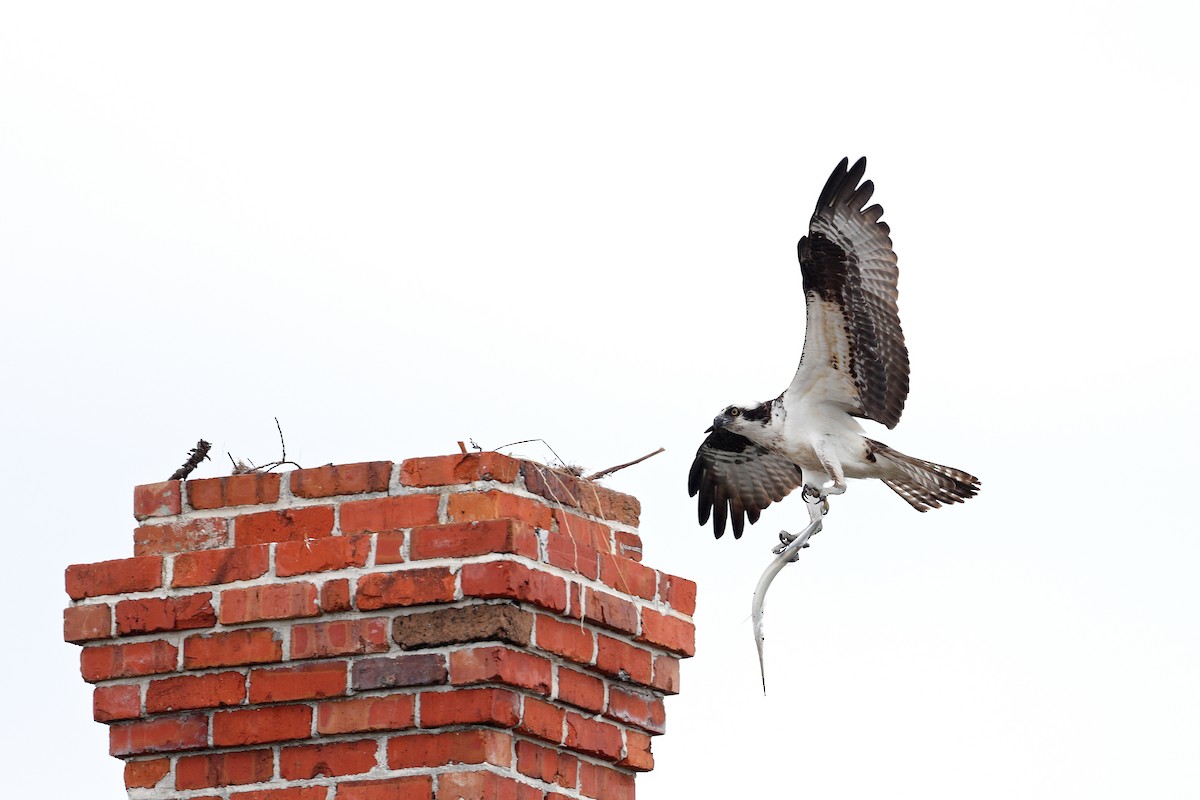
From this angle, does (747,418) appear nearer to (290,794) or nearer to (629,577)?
(629,577)

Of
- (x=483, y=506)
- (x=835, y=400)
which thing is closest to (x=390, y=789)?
(x=483, y=506)

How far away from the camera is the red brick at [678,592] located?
3.82 meters

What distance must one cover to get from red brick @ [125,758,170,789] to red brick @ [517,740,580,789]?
732mm

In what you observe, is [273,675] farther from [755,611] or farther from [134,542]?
[755,611]

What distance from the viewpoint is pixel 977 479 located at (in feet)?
23.8

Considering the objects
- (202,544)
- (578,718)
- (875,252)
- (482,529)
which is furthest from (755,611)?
(875,252)

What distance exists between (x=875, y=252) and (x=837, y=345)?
485mm

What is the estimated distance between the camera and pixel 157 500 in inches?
146

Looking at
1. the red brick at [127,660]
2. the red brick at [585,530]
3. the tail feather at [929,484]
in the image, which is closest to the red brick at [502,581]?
the red brick at [585,530]

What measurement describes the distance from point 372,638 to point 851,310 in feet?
12.4

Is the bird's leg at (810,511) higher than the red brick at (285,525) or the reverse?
higher

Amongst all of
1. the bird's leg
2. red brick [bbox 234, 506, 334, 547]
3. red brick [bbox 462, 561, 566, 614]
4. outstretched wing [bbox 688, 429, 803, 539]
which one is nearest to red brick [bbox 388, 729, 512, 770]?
red brick [bbox 462, 561, 566, 614]

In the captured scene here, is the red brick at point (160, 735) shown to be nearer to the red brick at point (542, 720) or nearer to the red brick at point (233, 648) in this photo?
the red brick at point (233, 648)

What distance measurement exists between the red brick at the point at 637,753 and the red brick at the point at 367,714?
1.86 feet
